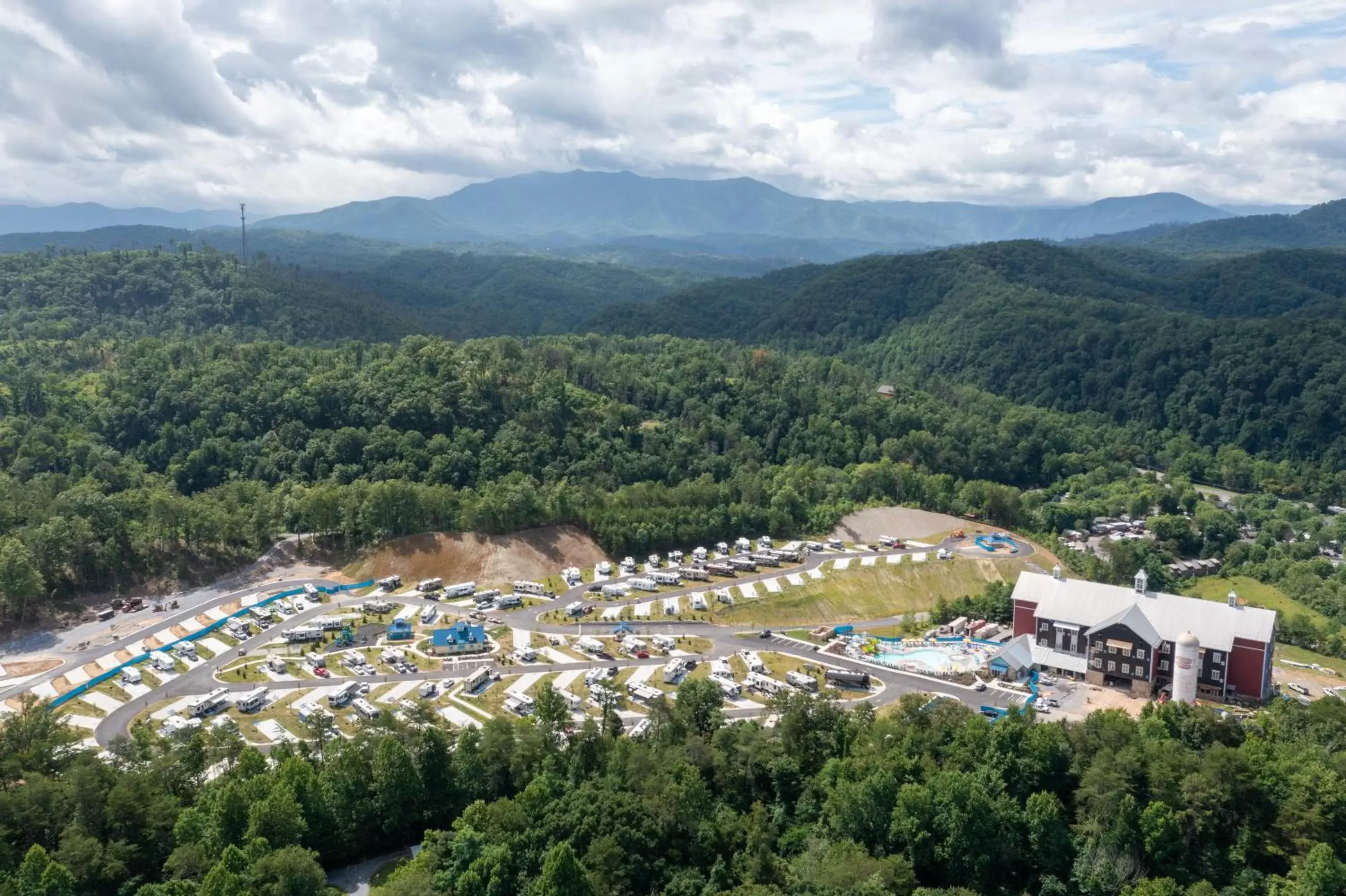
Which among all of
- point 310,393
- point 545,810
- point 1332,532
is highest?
point 310,393

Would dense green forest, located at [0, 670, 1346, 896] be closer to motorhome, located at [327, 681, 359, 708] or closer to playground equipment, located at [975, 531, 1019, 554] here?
motorhome, located at [327, 681, 359, 708]

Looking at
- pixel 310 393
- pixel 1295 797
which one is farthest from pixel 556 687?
pixel 310 393

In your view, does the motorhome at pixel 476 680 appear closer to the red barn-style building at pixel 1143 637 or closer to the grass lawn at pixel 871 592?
the grass lawn at pixel 871 592

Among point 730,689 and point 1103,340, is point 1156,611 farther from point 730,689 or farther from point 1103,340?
point 1103,340

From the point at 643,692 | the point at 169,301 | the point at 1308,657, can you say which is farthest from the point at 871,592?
the point at 169,301

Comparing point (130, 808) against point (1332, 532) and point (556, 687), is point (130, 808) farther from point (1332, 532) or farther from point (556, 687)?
point (1332, 532)
